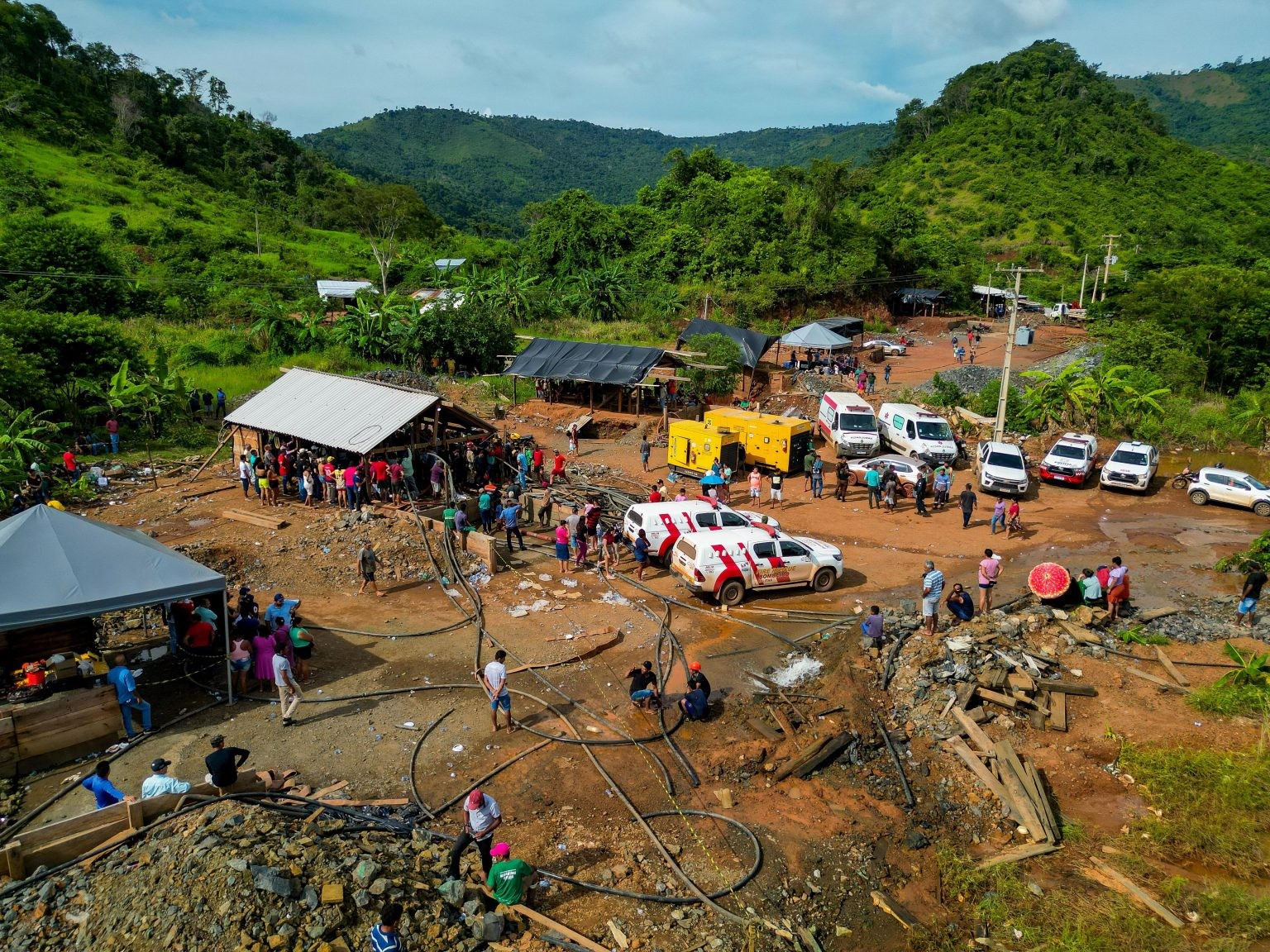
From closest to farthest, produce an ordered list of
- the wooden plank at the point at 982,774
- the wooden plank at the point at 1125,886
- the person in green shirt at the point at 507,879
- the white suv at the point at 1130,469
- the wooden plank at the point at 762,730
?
1. the person in green shirt at the point at 507,879
2. the wooden plank at the point at 1125,886
3. the wooden plank at the point at 982,774
4. the wooden plank at the point at 762,730
5. the white suv at the point at 1130,469

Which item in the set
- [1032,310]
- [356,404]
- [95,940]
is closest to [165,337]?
[356,404]

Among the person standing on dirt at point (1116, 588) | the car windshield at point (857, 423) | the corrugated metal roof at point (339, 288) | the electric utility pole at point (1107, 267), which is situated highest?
the electric utility pole at point (1107, 267)

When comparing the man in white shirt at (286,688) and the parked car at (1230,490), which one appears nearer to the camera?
the man in white shirt at (286,688)

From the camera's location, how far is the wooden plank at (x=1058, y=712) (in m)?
12.1

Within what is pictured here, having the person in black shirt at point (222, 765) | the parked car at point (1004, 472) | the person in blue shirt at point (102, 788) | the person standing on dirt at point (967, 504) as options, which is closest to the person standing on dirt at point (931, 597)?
the person standing on dirt at point (967, 504)

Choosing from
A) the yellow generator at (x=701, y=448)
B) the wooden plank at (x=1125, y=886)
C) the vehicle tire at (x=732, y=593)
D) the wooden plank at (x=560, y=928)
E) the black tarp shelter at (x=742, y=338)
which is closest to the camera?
the wooden plank at (x=560, y=928)

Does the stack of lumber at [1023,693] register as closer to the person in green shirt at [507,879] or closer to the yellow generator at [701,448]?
the person in green shirt at [507,879]

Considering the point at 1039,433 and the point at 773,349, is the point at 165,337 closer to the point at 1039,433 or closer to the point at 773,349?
the point at 773,349

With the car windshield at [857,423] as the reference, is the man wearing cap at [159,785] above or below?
below

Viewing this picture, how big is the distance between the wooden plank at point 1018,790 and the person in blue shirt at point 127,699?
12528mm

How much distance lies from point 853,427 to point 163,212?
57050 mm

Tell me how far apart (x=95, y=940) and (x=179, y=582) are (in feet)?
20.1

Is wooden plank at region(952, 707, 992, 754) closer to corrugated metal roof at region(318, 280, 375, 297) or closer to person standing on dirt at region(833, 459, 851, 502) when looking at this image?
person standing on dirt at region(833, 459, 851, 502)

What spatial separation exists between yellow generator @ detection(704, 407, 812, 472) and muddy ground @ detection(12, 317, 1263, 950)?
5127 millimetres
